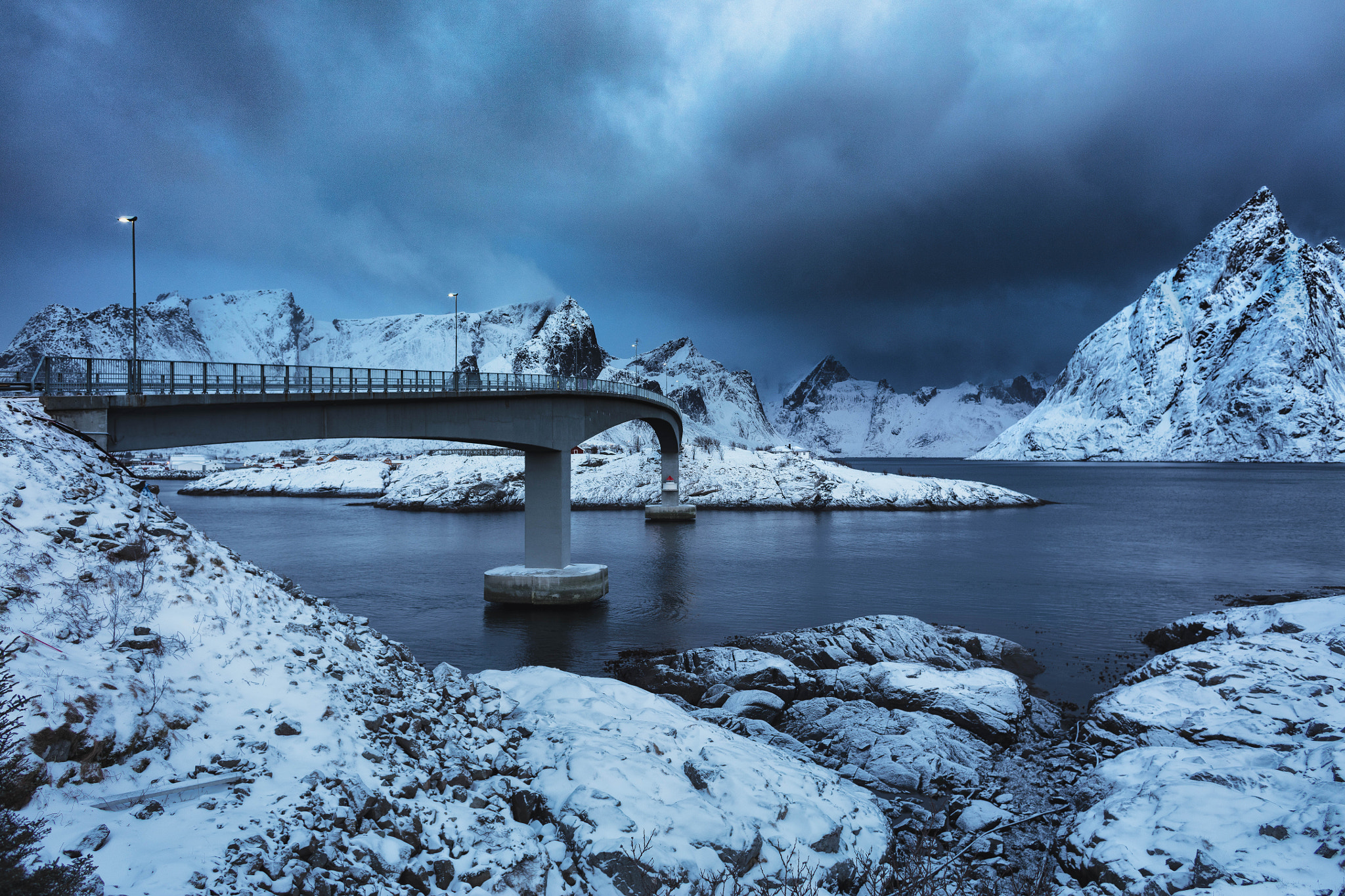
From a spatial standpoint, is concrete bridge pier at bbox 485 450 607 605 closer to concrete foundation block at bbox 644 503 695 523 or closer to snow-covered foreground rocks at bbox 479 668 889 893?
snow-covered foreground rocks at bbox 479 668 889 893

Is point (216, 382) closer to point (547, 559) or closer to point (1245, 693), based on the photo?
point (547, 559)

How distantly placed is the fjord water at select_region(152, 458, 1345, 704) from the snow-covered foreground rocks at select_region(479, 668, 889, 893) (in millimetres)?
11172

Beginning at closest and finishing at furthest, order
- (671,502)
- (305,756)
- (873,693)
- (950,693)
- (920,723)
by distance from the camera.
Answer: (305,756) → (920,723) → (950,693) → (873,693) → (671,502)

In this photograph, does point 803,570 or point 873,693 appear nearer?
point 873,693

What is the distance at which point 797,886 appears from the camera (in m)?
7.28

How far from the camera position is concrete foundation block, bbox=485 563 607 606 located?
31.7 metres

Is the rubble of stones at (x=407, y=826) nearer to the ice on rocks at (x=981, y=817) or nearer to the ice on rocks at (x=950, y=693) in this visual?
the ice on rocks at (x=981, y=817)

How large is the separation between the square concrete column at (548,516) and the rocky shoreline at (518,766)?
1940cm

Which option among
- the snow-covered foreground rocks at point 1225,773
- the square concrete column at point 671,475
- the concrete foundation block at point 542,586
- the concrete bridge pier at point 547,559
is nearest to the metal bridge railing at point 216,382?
the concrete bridge pier at point 547,559

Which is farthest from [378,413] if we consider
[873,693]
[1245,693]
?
[1245,693]

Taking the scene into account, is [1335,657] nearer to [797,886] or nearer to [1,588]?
[797,886]

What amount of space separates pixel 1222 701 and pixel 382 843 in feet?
49.7

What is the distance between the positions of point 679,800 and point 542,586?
2347cm

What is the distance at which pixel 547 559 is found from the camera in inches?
1314
